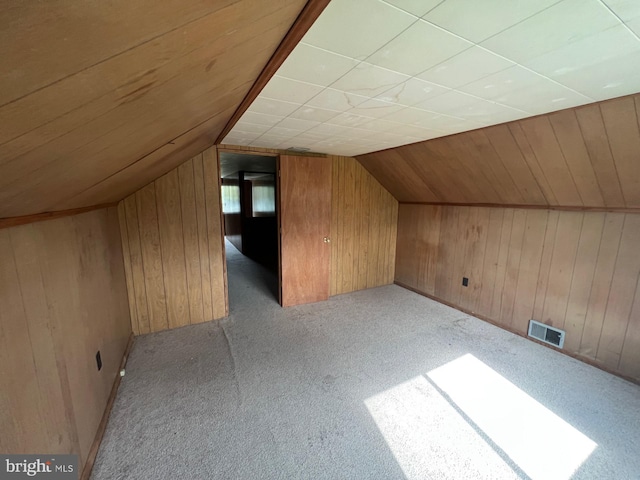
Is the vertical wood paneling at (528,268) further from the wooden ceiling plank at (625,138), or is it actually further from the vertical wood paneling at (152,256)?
the vertical wood paneling at (152,256)

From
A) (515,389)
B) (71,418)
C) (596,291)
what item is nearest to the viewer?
(71,418)

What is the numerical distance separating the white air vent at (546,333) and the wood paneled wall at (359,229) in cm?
205

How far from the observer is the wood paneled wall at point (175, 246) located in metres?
2.58

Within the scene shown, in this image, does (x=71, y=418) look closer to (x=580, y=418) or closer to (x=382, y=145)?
(x=580, y=418)

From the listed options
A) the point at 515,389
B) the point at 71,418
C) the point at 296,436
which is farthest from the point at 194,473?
the point at 515,389

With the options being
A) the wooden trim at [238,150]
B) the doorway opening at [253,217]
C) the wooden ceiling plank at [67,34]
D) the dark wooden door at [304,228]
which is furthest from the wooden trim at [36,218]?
the doorway opening at [253,217]

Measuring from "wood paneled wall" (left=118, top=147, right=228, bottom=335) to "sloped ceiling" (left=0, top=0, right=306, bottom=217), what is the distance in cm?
139

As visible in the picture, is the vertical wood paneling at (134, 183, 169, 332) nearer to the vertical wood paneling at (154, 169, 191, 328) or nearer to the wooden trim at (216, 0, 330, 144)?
the vertical wood paneling at (154, 169, 191, 328)

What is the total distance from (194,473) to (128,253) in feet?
6.87

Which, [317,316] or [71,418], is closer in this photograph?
[71,418]

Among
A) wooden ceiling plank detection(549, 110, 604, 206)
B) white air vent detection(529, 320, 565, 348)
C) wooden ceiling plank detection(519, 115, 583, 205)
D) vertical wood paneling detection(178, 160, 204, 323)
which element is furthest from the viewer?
vertical wood paneling detection(178, 160, 204, 323)

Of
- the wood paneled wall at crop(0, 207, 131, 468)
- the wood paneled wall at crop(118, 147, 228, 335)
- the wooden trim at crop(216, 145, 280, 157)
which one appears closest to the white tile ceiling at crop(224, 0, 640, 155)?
the wooden trim at crop(216, 145, 280, 157)

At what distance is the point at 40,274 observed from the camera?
109 centimetres
